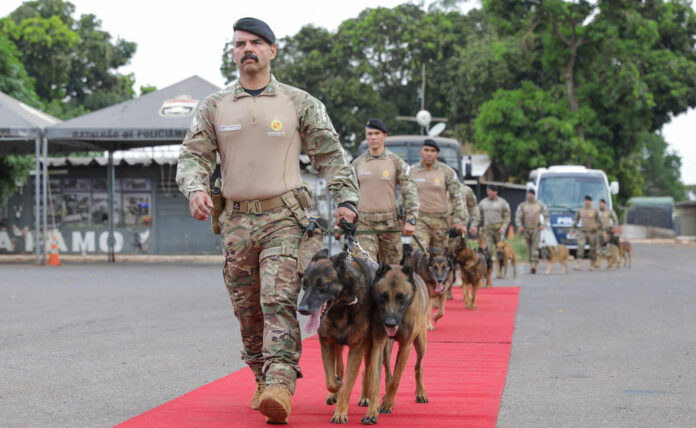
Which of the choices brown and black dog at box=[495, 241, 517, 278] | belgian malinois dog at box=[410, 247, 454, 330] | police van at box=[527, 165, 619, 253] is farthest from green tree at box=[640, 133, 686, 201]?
belgian malinois dog at box=[410, 247, 454, 330]

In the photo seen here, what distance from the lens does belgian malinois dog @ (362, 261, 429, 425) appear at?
5.08 m

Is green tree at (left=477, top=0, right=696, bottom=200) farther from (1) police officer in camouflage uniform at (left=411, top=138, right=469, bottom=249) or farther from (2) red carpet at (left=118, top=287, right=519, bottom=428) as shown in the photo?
(2) red carpet at (left=118, top=287, right=519, bottom=428)

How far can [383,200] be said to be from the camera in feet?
32.4

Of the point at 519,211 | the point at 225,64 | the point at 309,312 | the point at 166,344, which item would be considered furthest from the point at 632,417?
the point at 225,64

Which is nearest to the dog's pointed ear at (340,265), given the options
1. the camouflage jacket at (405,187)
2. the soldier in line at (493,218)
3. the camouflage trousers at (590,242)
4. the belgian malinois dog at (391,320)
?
the belgian malinois dog at (391,320)

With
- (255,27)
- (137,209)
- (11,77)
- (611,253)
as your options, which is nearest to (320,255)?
(255,27)

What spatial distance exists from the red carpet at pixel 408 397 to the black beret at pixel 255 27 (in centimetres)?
217

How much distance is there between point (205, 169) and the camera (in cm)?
542

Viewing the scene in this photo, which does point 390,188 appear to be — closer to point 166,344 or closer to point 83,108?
point 166,344

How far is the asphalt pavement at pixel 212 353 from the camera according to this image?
18.8ft

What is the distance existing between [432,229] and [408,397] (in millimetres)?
5880

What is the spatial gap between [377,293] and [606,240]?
19626mm

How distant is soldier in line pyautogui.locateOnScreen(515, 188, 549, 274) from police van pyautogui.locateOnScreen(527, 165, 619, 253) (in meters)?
5.52

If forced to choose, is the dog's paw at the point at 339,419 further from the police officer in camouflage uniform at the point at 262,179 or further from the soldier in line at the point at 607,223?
the soldier in line at the point at 607,223
